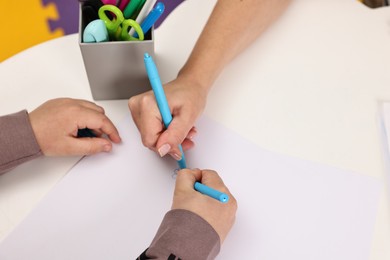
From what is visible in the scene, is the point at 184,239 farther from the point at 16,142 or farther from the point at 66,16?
the point at 66,16

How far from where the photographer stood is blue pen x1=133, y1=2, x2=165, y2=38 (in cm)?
57

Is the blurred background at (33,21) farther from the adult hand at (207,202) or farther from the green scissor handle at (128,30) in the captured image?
the adult hand at (207,202)

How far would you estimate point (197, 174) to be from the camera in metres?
0.57

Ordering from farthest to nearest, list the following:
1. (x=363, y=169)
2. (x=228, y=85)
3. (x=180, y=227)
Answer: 1. (x=228, y=85)
2. (x=363, y=169)
3. (x=180, y=227)

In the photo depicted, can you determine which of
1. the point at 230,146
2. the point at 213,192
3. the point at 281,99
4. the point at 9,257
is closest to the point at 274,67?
the point at 281,99

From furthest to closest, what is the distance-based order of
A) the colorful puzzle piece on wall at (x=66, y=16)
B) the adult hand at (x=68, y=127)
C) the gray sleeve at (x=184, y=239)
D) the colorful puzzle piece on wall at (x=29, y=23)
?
1. the colorful puzzle piece on wall at (x=66, y=16)
2. the colorful puzzle piece on wall at (x=29, y=23)
3. the adult hand at (x=68, y=127)
4. the gray sleeve at (x=184, y=239)

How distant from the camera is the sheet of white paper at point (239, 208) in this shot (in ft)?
1.78

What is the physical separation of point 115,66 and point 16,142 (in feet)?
0.58

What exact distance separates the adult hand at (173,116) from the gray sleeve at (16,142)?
15 cm

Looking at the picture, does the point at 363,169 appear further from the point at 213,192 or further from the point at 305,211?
the point at 213,192

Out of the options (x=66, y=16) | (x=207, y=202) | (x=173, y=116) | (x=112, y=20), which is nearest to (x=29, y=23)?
(x=66, y=16)

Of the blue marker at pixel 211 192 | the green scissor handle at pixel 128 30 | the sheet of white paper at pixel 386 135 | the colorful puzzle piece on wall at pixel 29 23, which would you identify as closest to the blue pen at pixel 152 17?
the green scissor handle at pixel 128 30

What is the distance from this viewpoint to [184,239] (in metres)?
0.50

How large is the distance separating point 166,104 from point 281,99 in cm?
22
